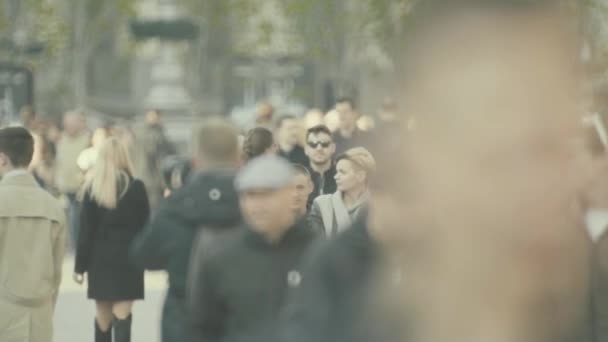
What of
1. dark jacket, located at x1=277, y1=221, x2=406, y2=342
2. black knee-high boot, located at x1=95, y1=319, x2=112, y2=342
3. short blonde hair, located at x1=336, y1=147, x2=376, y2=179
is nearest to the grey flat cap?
dark jacket, located at x1=277, y1=221, x2=406, y2=342

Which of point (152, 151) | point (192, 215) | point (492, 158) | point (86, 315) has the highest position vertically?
point (492, 158)

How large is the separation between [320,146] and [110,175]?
5.77ft

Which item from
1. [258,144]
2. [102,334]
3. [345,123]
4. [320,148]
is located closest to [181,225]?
[258,144]

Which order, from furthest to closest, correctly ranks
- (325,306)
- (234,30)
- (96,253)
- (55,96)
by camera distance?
(234,30) < (55,96) < (96,253) < (325,306)

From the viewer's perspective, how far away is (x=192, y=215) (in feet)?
25.1

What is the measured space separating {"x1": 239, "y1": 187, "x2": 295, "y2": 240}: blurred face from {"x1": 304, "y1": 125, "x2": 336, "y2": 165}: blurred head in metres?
7.84

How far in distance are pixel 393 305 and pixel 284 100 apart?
51.4m

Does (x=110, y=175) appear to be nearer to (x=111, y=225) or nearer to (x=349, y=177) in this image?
(x=111, y=225)

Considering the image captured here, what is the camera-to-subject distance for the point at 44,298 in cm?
972

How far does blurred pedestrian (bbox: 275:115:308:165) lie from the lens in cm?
1532

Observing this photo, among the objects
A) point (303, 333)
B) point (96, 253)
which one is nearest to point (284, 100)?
point (96, 253)

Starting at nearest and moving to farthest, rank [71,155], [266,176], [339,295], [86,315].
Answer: [339,295] < [266,176] < [86,315] < [71,155]

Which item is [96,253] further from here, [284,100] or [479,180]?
[284,100]

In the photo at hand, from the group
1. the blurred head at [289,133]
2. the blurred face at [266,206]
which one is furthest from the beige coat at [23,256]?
the blurred head at [289,133]
